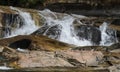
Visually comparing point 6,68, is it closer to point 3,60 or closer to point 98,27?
point 3,60

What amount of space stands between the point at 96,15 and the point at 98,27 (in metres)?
5.21

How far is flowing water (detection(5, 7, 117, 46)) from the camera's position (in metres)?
27.8

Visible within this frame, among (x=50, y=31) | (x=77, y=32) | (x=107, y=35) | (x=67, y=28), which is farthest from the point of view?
(x=107, y=35)

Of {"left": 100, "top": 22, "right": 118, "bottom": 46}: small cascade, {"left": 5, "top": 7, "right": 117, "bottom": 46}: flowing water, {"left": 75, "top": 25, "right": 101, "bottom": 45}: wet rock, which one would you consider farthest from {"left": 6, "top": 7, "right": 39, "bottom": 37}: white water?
{"left": 100, "top": 22, "right": 118, "bottom": 46}: small cascade

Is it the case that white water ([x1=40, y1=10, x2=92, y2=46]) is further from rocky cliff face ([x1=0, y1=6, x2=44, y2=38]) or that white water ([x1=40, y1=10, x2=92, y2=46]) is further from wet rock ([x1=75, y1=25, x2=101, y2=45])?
rocky cliff face ([x1=0, y1=6, x2=44, y2=38])

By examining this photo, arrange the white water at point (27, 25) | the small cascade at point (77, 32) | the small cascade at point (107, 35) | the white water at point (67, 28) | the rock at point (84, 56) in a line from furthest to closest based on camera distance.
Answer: the small cascade at point (107, 35) < the white water at point (27, 25) < the white water at point (67, 28) < the small cascade at point (77, 32) < the rock at point (84, 56)

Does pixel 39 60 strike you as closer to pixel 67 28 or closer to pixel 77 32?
pixel 77 32

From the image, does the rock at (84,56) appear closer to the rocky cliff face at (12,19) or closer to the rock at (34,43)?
the rock at (34,43)

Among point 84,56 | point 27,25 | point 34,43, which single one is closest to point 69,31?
point 27,25

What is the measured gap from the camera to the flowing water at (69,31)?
27808 millimetres

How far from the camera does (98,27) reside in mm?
29406

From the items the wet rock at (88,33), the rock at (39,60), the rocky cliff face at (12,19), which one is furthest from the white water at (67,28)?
the rock at (39,60)

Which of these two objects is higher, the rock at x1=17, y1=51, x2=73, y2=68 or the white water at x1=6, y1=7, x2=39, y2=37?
the white water at x1=6, y1=7, x2=39, y2=37

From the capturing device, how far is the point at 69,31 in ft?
95.5
